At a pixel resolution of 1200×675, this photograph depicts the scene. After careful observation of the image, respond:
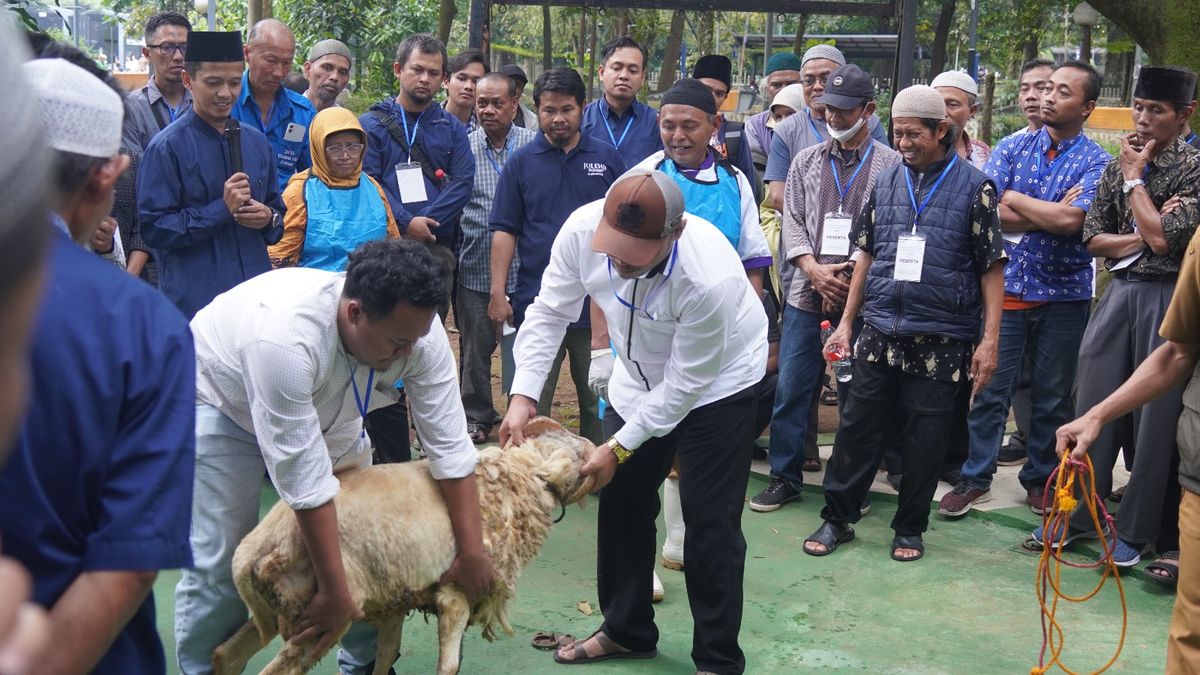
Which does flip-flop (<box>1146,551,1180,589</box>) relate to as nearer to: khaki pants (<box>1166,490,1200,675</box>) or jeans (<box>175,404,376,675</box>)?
khaki pants (<box>1166,490,1200,675</box>)

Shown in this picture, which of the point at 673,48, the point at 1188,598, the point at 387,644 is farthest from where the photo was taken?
the point at 673,48

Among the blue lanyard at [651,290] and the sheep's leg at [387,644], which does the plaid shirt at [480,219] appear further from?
the sheep's leg at [387,644]

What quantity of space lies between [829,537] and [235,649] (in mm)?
3123

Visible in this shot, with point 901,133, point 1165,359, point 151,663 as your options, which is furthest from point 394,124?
point 151,663

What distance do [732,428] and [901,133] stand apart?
2.01m

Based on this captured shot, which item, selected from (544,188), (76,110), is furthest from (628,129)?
(76,110)

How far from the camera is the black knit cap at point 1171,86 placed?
549cm

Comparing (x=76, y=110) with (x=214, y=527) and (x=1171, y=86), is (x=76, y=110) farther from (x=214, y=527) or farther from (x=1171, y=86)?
(x=1171, y=86)

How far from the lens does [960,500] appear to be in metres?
6.33

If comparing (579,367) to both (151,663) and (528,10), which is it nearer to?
(151,663)

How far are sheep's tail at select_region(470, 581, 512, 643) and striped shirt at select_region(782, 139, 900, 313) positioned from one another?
3016mm

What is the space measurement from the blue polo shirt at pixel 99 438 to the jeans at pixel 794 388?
4.87m

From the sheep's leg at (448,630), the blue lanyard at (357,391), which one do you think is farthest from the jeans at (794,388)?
the blue lanyard at (357,391)

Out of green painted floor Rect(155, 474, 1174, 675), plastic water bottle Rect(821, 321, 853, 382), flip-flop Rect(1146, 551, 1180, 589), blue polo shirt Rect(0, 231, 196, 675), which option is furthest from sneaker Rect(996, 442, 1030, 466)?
blue polo shirt Rect(0, 231, 196, 675)
